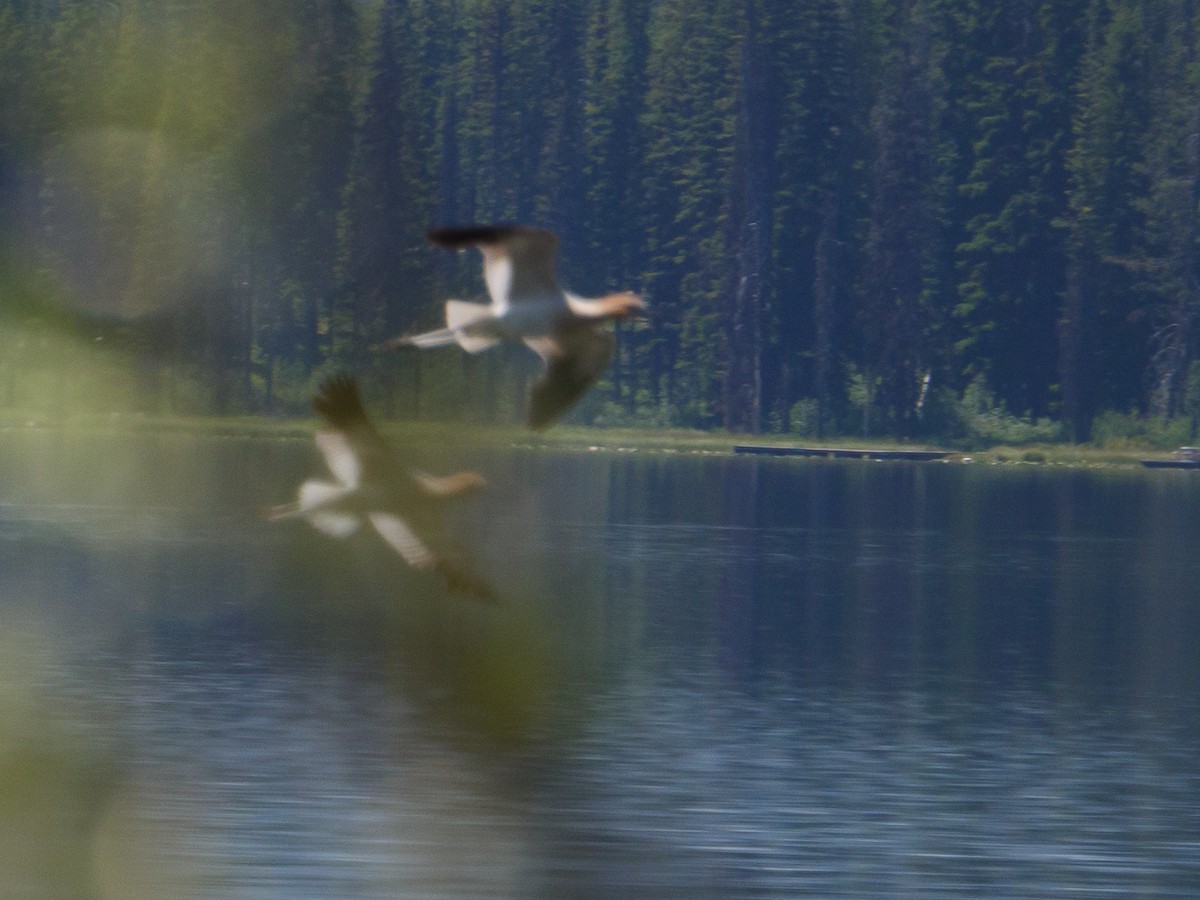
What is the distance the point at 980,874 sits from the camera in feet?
75.0

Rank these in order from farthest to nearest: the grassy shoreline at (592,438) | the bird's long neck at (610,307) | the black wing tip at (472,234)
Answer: the grassy shoreline at (592,438), the bird's long neck at (610,307), the black wing tip at (472,234)

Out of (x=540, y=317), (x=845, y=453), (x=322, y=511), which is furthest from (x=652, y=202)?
(x=540, y=317)

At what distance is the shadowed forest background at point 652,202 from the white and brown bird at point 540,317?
2971 inches

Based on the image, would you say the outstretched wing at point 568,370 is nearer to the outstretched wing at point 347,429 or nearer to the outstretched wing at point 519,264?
the outstretched wing at point 519,264

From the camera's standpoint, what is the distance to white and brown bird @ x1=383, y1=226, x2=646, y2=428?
1220cm

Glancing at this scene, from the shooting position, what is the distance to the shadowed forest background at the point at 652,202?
9406 centimetres

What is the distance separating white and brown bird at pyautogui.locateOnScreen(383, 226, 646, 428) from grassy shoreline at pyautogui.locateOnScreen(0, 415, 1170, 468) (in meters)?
71.3

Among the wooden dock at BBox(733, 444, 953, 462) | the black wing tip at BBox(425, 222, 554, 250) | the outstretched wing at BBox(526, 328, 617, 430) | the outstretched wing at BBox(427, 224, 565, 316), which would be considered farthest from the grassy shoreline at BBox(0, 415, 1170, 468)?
the black wing tip at BBox(425, 222, 554, 250)

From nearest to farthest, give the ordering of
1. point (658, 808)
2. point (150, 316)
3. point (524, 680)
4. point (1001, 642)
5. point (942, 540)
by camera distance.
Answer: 1. point (658, 808)
2. point (524, 680)
3. point (1001, 642)
4. point (942, 540)
5. point (150, 316)

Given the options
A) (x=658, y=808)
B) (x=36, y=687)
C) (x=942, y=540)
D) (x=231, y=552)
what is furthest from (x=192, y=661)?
(x=942, y=540)

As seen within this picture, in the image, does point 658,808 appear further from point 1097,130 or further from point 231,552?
point 1097,130

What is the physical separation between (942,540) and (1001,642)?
18564 mm

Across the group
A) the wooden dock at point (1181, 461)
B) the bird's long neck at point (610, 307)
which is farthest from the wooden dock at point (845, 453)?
the bird's long neck at point (610, 307)

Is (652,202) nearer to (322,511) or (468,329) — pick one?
(322,511)
